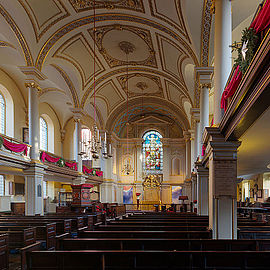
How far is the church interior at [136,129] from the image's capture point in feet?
15.0

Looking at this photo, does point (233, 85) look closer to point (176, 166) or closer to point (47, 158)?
point (47, 158)

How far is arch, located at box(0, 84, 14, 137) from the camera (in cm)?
1789

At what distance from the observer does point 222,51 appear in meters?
6.84

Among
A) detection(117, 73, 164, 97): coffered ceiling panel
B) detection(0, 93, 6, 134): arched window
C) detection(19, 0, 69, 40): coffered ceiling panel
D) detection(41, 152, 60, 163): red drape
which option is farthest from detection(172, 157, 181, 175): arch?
detection(19, 0, 69, 40): coffered ceiling panel

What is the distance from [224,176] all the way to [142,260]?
109 inches

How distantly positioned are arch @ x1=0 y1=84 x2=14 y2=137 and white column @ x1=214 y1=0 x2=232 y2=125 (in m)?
14.2

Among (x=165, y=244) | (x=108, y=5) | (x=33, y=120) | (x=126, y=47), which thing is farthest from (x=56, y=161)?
(x=165, y=244)

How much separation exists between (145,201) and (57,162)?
12.4 m

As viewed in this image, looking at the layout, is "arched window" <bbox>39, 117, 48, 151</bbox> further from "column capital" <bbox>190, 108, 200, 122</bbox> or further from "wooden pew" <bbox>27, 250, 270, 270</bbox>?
"wooden pew" <bbox>27, 250, 270, 270</bbox>

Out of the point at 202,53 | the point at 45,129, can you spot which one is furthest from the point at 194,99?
the point at 45,129

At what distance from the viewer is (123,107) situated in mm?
26172

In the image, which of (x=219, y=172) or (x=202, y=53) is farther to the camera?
(x=202, y=53)

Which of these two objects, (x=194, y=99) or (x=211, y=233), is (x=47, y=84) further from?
(x=211, y=233)

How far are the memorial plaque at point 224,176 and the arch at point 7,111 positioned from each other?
14.4m
